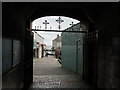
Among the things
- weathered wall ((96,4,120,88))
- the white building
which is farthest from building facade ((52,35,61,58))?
weathered wall ((96,4,120,88))

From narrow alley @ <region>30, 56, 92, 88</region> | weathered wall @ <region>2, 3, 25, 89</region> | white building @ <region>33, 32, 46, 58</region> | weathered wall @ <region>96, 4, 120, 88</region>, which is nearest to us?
weathered wall @ <region>2, 3, 25, 89</region>

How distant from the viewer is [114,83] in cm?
451

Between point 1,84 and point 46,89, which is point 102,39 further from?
point 1,84

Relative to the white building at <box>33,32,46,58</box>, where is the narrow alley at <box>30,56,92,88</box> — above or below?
below

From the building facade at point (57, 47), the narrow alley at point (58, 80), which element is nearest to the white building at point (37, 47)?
the building facade at point (57, 47)

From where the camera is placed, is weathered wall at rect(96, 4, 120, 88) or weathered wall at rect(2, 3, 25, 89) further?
weathered wall at rect(96, 4, 120, 88)

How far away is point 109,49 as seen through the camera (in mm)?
5004

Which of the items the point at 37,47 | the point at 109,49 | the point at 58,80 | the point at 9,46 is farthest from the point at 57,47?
the point at 9,46

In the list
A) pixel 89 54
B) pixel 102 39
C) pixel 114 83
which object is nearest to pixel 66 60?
pixel 89 54

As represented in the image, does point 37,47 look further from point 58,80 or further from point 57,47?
point 58,80

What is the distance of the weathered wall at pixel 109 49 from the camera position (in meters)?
4.39

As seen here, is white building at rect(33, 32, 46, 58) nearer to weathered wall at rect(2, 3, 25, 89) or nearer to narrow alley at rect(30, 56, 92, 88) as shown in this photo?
narrow alley at rect(30, 56, 92, 88)

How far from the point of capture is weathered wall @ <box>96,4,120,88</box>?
4.39 metres

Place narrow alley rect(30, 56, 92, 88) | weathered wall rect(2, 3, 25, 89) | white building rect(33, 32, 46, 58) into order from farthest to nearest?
1. white building rect(33, 32, 46, 58)
2. narrow alley rect(30, 56, 92, 88)
3. weathered wall rect(2, 3, 25, 89)
